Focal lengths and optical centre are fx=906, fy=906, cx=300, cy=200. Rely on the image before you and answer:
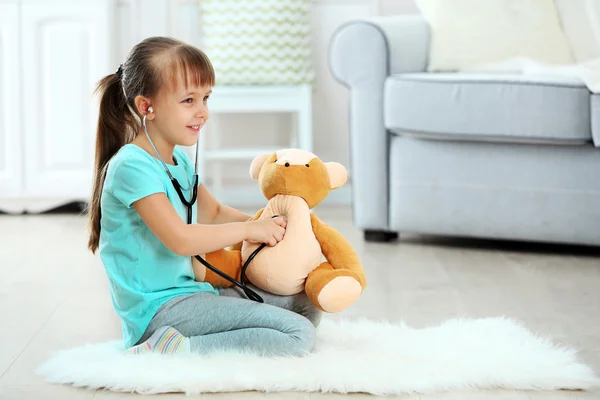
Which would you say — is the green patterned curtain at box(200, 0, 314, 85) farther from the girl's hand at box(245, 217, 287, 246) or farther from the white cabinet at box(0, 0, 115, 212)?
the girl's hand at box(245, 217, 287, 246)

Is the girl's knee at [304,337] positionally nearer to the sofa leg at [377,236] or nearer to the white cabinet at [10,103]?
the sofa leg at [377,236]

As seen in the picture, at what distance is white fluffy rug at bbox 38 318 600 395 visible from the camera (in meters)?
1.38

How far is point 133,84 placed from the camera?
1528 millimetres

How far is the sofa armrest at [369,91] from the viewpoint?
2.61 metres

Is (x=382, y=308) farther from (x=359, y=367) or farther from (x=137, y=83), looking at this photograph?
(x=137, y=83)

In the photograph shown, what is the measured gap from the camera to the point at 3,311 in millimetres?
1904

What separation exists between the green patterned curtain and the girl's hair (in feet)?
5.51

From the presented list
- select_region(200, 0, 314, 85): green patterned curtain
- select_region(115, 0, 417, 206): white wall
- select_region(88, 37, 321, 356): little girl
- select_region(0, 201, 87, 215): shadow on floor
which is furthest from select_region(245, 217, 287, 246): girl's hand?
select_region(115, 0, 417, 206): white wall

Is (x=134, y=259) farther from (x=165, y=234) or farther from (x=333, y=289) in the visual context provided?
(x=333, y=289)

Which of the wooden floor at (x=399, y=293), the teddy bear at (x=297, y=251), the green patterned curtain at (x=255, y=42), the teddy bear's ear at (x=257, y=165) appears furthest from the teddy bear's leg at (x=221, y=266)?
the green patterned curtain at (x=255, y=42)

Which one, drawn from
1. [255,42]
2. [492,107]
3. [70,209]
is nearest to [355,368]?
[492,107]

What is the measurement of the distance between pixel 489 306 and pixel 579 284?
334 mm

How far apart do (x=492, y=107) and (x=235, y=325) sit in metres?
1.20

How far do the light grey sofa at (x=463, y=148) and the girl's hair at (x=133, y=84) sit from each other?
1085 millimetres
